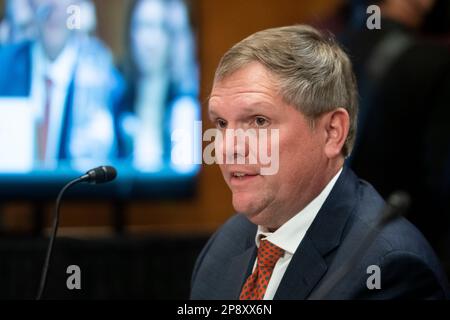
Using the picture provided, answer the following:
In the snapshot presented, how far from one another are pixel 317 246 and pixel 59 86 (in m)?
2.59

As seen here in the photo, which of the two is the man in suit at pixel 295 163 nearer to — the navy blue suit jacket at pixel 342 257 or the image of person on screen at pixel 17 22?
the navy blue suit jacket at pixel 342 257

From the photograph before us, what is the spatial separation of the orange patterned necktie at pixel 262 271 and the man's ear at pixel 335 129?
28 cm

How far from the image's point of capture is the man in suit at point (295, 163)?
184 cm

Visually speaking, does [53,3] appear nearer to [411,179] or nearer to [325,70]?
[411,179]

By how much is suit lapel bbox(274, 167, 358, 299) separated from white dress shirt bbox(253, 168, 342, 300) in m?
0.04

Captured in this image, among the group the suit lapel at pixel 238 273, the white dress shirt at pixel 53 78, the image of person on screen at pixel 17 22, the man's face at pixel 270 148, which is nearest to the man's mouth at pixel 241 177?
the man's face at pixel 270 148

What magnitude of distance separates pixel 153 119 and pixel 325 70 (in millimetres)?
2543

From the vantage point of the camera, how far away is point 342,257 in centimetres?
180

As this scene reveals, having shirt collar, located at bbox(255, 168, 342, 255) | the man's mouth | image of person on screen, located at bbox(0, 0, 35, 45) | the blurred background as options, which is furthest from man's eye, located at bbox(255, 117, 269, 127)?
image of person on screen, located at bbox(0, 0, 35, 45)

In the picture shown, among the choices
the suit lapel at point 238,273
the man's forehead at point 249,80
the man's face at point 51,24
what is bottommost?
the suit lapel at point 238,273

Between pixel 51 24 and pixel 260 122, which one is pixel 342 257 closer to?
pixel 260 122

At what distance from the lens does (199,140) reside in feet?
7.39

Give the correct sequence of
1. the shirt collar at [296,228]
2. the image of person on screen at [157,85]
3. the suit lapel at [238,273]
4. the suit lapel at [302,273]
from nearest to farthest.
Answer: the suit lapel at [302,273] < the shirt collar at [296,228] < the suit lapel at [238,273] < the image of person on screen at [157,85]

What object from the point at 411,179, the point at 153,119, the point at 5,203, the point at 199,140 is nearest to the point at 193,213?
the point at 153,119
